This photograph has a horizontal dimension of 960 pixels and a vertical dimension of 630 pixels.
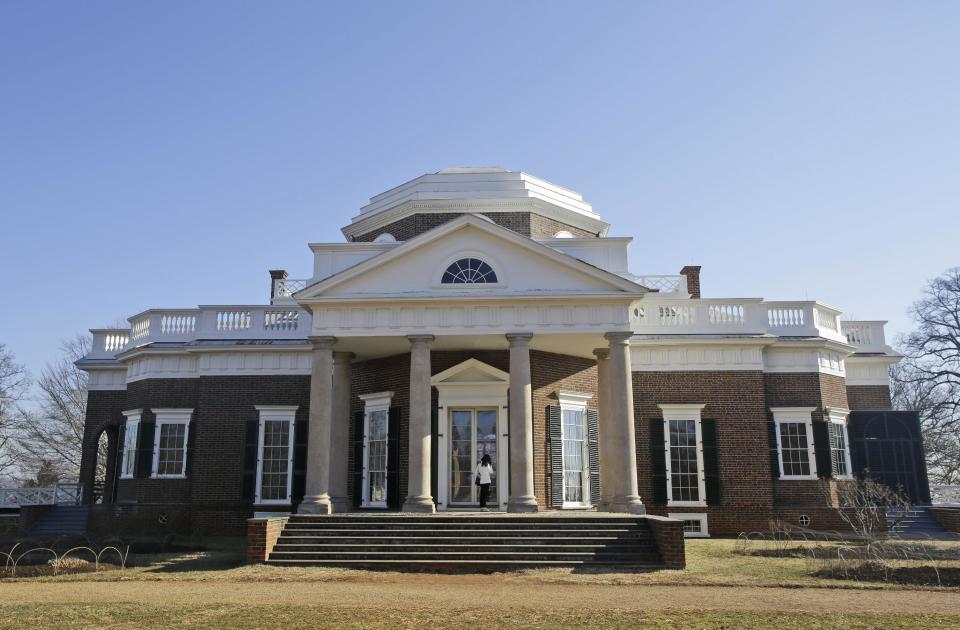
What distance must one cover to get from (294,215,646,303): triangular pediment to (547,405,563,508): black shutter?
4122 mm

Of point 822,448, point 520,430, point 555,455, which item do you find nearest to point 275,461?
point 555,455

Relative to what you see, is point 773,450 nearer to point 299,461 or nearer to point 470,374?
point 470,374

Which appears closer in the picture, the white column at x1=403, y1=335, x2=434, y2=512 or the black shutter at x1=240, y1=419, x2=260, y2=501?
the white column at x1=403, y1=335, x2=434, y2=512

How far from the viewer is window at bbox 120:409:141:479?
80.2 ft

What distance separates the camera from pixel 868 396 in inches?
1016

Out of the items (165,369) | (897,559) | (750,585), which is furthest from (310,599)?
(165,369)

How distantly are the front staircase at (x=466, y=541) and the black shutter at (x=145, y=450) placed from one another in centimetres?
921

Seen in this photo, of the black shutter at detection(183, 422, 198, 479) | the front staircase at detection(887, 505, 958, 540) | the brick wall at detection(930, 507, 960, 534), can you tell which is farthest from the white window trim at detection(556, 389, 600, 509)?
the black shutter at detection(183, 422, 198, 479)

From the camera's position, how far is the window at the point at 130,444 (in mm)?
24450

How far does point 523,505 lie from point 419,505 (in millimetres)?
2488

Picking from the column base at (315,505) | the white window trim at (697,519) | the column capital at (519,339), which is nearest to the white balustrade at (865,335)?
the white window trim at (697,519)

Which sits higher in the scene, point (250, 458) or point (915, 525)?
point (250, 458)

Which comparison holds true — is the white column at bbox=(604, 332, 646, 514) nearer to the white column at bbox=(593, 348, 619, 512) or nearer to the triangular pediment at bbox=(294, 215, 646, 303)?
the white column at bbox=(593, 348, 619, 512)

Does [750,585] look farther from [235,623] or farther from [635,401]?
[635,401]
